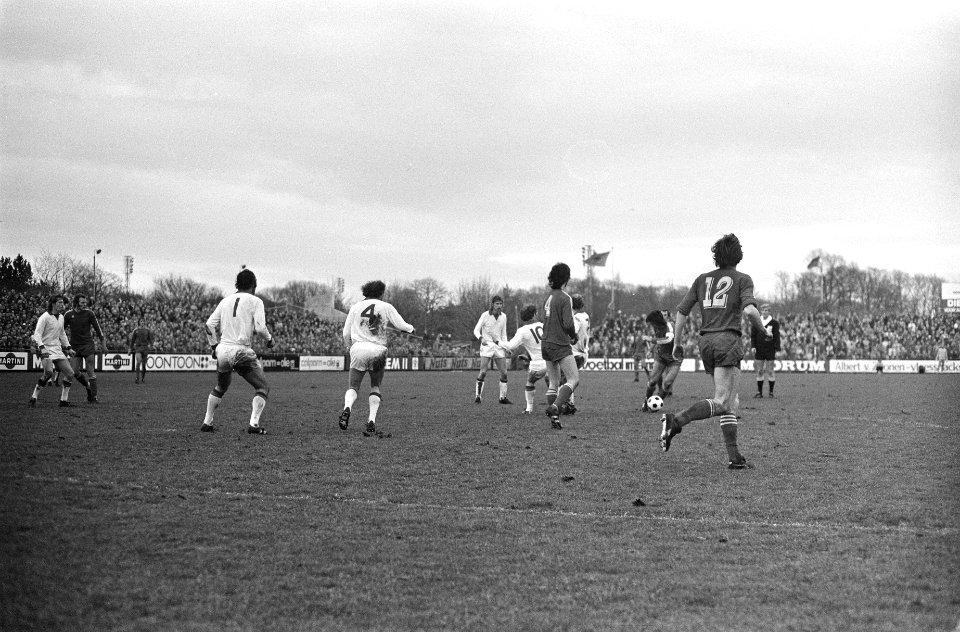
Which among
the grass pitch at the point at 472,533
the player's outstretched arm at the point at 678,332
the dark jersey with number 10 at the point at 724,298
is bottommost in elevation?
the grass pitch at the point at 472,533

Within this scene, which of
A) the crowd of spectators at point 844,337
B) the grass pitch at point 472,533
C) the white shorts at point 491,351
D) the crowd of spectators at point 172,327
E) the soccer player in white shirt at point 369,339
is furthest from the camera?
the crowd of spectators at point 844,337

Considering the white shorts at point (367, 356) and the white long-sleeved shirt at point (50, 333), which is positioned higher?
the white long-sleeved shirt at point (50, 333)

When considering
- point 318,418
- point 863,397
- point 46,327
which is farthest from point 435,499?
point 863,397

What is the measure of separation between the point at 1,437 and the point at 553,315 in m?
7.88

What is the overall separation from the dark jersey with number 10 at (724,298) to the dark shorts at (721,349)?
0.07 metres

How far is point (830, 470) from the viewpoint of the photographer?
28.9 ft

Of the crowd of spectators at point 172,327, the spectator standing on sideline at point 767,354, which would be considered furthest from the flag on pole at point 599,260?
the spectator standing on sideline at point 767,354

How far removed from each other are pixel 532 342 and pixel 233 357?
6.84 meters

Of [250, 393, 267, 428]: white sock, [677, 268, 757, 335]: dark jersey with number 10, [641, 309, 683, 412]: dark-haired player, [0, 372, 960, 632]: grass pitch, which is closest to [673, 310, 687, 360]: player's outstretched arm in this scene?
[677, 268, 757, 335]: dark jersey with number 10

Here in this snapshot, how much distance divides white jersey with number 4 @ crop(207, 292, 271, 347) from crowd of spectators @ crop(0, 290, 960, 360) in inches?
1370

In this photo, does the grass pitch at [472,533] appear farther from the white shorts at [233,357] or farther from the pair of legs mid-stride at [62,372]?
the pair of legs mid-stride at [62,372]

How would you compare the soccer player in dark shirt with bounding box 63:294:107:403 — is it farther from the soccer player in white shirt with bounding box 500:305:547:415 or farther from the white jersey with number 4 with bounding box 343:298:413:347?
the soccer player in white shirt with bounding box 500:305:547:415

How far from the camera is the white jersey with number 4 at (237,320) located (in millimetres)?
11828

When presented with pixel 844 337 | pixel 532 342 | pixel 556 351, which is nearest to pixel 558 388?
pixel 556 351
